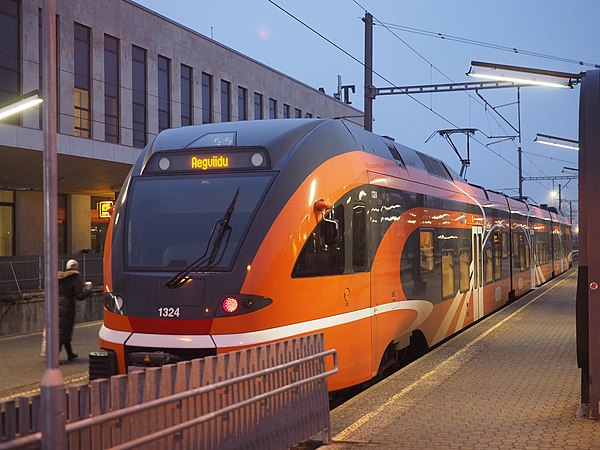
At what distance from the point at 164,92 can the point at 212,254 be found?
24692mm

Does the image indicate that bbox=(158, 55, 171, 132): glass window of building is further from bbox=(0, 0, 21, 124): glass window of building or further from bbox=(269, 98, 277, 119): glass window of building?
bbox=(269, 98, 277, 119): glass window of building

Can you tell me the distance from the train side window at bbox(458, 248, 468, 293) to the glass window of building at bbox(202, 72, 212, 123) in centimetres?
2101

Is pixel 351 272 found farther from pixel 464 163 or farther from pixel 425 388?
pixel 464 163

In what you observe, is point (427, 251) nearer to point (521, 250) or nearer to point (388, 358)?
point (388, 358)

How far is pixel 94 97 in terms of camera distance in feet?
90.0

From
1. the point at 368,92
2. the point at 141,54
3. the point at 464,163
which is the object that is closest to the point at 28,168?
the point at 141,54

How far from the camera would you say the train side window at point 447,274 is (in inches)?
534

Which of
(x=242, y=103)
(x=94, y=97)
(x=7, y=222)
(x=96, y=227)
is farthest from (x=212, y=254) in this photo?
(x=242, y=103)

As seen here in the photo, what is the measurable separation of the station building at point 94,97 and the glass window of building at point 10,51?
0.10ft

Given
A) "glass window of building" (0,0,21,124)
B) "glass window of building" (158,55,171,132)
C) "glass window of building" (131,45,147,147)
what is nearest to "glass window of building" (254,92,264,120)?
"glass window of building" (158,55,171,132)

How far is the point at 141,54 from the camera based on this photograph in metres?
30.1

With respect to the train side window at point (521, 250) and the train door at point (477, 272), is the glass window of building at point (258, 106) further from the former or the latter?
the train door at point (477, 272)

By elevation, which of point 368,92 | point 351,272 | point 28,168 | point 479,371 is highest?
point 368,92

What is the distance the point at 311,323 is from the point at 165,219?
191 centimetres
